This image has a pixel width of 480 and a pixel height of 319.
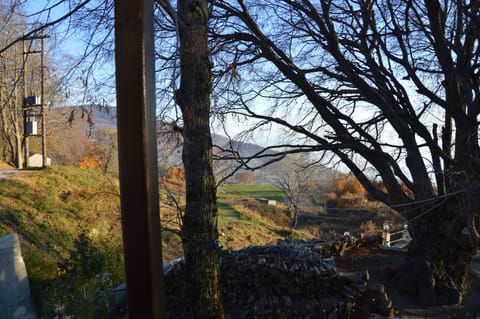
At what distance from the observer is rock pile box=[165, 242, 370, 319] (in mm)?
4824

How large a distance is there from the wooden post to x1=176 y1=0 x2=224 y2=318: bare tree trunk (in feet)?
6.64

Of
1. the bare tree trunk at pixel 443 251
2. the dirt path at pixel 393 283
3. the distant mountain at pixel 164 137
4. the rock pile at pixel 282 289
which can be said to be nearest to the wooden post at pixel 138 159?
the distant mountain at pixel 164 137

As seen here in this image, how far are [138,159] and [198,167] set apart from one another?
2244 millimetres

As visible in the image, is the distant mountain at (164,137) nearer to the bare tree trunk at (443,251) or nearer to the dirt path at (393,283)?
the dirt path at (393,283)

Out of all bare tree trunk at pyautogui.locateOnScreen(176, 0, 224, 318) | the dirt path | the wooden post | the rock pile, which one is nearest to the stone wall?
the rock pile

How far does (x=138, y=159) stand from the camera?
4.76ft

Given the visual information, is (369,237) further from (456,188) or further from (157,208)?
(157,208)

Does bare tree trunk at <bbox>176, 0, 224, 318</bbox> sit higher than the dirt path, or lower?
higher

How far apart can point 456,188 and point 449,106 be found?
4.60 ft

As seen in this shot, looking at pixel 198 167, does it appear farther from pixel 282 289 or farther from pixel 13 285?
pixel 13 285

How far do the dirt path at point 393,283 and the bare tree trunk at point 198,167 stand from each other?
3.26 meters

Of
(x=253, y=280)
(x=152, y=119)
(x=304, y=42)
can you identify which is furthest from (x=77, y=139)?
(x=152, y=119)

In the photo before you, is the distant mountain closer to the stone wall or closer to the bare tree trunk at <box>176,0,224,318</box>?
the bare tree trunk at <box>176,0,224,318</box>

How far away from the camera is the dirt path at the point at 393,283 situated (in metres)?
5.65
